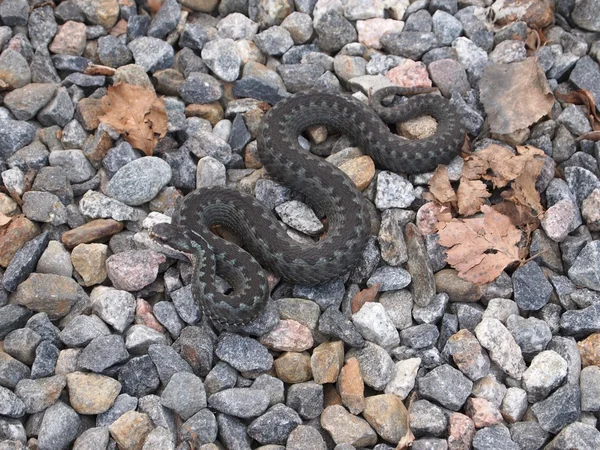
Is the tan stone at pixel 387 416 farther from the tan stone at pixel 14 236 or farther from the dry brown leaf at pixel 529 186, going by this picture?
the tan stone at pixel 14 236

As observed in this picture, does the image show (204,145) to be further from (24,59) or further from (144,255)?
(24,59)

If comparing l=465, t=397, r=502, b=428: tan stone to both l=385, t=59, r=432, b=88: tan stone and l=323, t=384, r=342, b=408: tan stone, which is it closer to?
l=323, t=384, r=342, b=408: tan stone

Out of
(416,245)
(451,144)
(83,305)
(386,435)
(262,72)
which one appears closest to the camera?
(386,435)

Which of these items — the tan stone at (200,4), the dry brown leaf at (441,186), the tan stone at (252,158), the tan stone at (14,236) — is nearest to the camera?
the tan stone at (14,236)

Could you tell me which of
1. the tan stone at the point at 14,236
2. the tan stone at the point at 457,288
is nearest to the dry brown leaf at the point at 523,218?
the tan stone at the point at 457,288

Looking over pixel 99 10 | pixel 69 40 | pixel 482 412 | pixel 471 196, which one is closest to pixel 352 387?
pixel 482 412

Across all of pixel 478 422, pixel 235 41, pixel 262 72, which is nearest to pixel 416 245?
pixel 478 422

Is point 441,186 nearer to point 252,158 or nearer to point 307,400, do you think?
point 252,158
